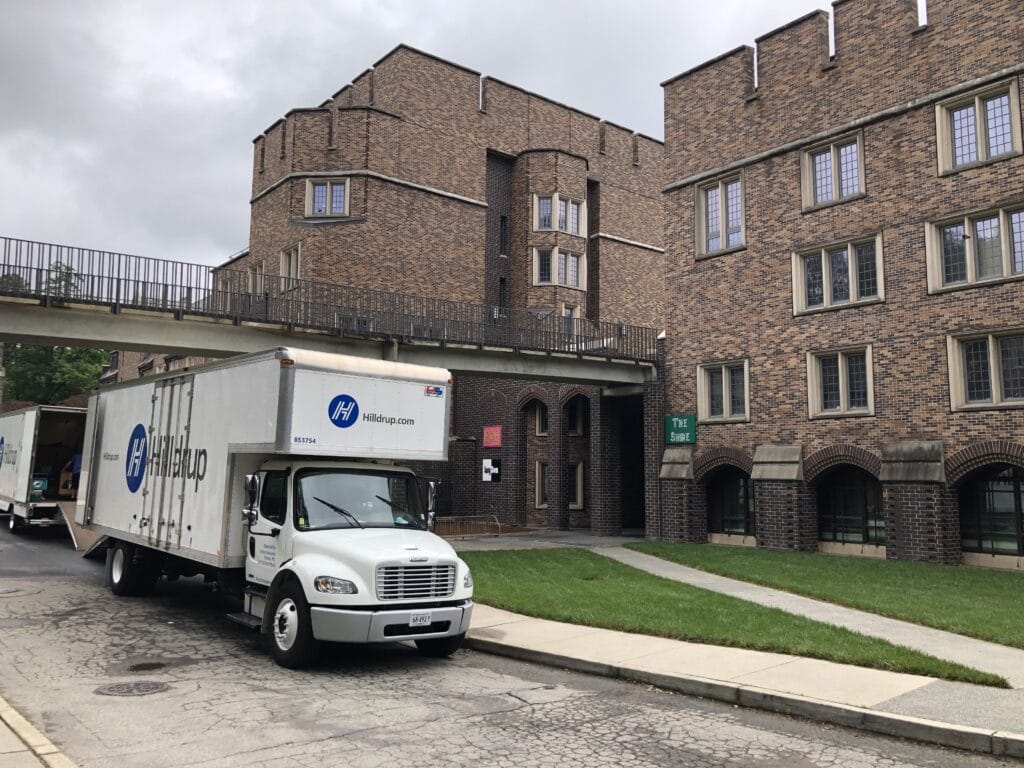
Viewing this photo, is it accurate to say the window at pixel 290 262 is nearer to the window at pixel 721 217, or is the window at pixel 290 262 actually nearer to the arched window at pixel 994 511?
the window at pixel 721 217

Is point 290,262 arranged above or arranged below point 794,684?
above

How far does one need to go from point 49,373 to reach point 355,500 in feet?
224

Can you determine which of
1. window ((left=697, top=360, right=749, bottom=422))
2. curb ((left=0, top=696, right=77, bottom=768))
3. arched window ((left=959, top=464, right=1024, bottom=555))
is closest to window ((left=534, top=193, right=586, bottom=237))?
window ((left=697, top=360, right=749, bottom=422))

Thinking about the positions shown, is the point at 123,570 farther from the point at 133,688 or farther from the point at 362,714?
the point at 362,714

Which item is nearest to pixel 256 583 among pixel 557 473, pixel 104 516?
pixel 104 516

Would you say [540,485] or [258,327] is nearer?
[258,327]

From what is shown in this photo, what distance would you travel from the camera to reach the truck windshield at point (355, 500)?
31.6ft

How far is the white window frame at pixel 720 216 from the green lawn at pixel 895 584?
9139 millimetres

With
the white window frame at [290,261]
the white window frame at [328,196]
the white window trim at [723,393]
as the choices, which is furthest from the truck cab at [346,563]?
the white window frame at [328,196]

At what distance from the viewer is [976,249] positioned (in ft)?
65.3

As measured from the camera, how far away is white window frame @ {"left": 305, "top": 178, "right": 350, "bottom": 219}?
33.7 metres

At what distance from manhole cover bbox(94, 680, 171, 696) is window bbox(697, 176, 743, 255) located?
21146mm

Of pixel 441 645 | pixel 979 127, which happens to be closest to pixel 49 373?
pixel 979 127

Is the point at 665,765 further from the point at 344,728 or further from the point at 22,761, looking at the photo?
the point at 22,761
